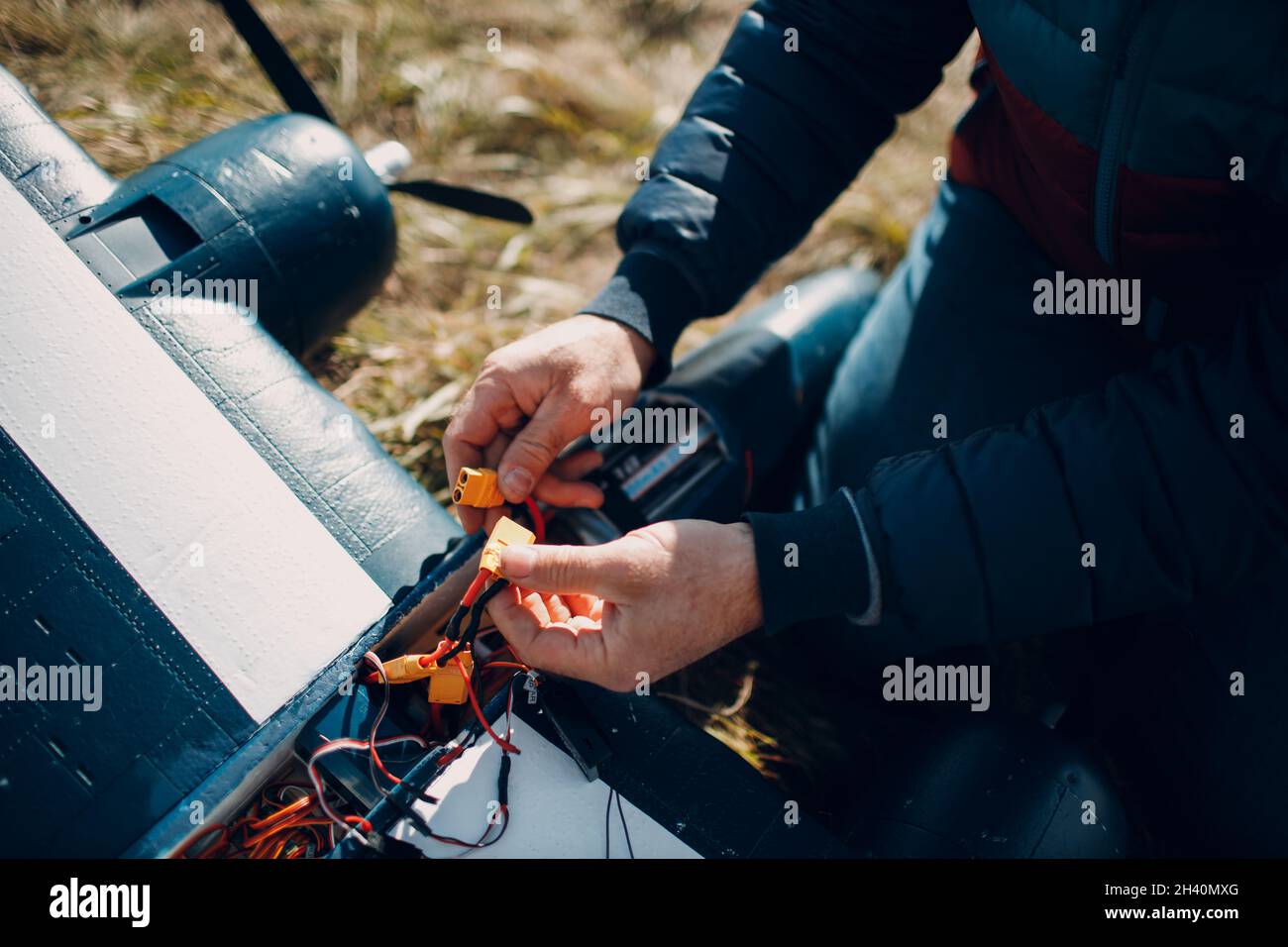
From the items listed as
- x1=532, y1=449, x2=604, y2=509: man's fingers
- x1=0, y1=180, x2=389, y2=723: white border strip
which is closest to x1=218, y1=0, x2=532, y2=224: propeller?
x1=0, y1=180, x2=389, y2=723: white border strip

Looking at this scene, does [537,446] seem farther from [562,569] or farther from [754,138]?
[754,138]

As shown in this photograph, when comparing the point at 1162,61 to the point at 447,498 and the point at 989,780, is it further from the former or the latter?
the point at 447,498

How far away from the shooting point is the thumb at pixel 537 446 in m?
1.45

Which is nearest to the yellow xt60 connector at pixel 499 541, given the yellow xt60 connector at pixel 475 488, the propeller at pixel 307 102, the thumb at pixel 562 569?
the thumb at pixel 562 569

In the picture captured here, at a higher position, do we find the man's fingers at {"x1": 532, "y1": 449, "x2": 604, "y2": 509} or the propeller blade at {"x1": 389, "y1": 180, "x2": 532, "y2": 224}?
the propeller blade at {"x1": 389, "y1": 180, "x2": 532, "y2": 224}

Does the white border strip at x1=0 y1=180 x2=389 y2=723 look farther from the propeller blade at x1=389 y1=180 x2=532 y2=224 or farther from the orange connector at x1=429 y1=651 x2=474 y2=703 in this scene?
the propeller blade at x1=389 y1=180 x2=532 y2=224

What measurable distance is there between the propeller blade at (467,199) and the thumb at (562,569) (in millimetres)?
1245

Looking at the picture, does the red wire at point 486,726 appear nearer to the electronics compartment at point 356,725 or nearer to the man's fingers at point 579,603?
the electronics compartment at point 356,725

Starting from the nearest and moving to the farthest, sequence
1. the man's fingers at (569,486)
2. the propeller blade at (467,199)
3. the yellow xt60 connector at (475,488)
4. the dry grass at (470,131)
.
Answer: the yellow xt60 connector at (475,488) < the man's fingers at (569,486) < the propeller blade at (467,199) < the dry grass at (470,131)

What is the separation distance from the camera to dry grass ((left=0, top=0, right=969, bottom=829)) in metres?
2.39

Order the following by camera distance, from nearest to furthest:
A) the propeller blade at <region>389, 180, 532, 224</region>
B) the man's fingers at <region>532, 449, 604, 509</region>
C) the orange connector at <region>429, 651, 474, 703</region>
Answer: the orange connector at <region>429, 651, 474, 703</region> → the man's fingers at <region>532, 449, 604, 509</region> → the propeller blade at <region>389, 180, 532, 224</region>

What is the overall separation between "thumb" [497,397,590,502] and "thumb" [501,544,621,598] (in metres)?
0.20
